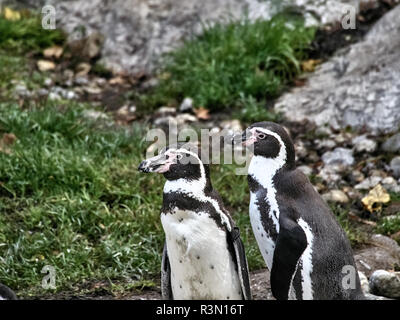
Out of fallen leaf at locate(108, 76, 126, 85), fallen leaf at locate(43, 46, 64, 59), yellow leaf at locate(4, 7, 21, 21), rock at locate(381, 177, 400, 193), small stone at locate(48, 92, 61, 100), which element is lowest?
rock at locate(381, 177, 400, 193)

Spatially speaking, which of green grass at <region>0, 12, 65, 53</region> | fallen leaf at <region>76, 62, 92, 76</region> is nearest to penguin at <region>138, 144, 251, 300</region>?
fallen leaf at <region>76, 62, 92, 76</region>

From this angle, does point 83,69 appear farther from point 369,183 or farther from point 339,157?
point 369,183

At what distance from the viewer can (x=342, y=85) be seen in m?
8.20

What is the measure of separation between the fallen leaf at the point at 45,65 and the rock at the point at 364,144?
11.4ft

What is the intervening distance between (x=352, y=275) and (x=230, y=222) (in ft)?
2.48

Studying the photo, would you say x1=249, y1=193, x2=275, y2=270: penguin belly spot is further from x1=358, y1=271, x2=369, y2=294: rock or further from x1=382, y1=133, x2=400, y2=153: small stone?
x1=382, y1=133, x2=400, y2=153: small stone

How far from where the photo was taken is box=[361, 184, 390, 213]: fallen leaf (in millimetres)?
6789

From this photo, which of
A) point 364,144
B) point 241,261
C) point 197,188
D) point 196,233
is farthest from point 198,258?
point 364,144

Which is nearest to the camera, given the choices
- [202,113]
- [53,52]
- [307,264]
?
[307,264]

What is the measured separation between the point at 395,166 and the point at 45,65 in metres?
4.01

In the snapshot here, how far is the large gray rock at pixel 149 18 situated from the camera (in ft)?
29.7

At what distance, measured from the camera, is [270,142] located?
5.03m

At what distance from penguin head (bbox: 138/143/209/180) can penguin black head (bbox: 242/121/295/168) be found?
1.61ft

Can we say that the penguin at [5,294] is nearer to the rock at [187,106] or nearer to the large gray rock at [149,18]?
the rock at [187,106]
